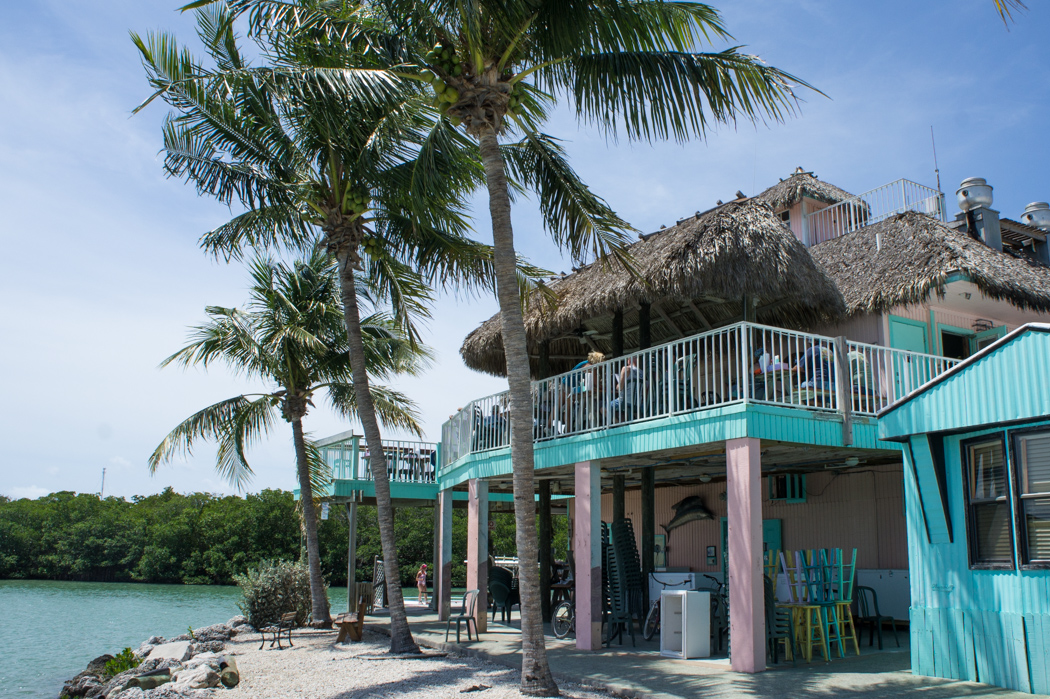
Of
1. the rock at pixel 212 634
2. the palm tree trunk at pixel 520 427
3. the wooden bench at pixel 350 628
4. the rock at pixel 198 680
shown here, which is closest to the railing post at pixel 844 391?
the palm tree trunk at pixel 520 427

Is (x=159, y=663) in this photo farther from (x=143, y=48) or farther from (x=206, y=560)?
(x=206, y=560)

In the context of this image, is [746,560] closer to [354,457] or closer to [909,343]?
[909,343]

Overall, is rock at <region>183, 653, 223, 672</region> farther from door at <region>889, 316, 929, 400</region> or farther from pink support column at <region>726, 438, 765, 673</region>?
door at <region>889, 316, 929, 400</region>

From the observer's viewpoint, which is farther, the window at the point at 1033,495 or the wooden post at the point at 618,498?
the wooden post at the point at 618,498

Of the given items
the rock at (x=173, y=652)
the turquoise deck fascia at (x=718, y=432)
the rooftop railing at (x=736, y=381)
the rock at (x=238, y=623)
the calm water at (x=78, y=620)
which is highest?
the rooftop railing at (x=736, y=381)

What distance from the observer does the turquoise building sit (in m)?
7.17

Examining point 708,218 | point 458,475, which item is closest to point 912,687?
point 708,218

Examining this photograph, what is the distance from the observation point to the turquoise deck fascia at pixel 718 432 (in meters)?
9.37

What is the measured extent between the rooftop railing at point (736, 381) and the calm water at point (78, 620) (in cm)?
1005

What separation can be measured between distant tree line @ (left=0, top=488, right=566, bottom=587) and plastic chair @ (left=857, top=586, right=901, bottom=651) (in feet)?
112

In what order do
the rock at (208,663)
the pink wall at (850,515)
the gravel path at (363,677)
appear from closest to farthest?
the gravel path at (363,677)
the rock at (208,663)
the pink wall at (850,515)

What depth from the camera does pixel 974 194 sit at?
15.3 meters

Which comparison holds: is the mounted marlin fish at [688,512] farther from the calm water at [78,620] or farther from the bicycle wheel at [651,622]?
the calm water at [78,620]

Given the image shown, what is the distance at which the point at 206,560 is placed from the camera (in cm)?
4712
